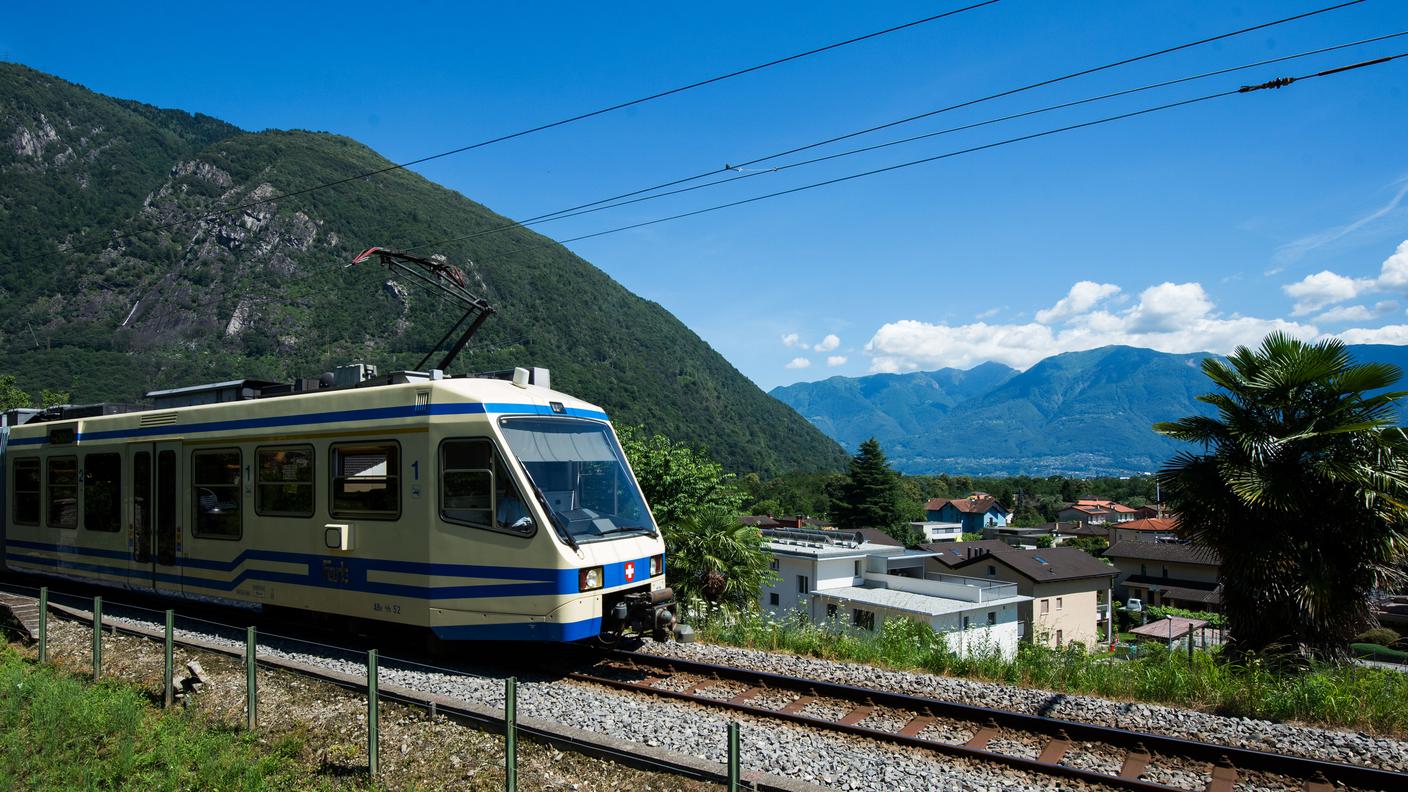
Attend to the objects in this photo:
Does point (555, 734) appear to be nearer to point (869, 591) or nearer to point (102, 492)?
point (102, 492)

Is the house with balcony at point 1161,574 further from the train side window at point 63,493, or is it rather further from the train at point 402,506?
the train side window at point 63,493

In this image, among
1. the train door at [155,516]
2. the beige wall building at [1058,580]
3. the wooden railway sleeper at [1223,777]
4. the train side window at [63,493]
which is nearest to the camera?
the wooden railway sleeper at [1223,777]

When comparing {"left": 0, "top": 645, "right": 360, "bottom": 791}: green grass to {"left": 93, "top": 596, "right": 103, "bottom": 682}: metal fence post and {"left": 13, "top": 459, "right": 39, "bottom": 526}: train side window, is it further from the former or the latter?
{"left": 13, "top": 459, "right": 39, "bottom": 526}: train side window

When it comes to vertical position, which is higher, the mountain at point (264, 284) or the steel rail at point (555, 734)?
the mountain at point (264, 284)

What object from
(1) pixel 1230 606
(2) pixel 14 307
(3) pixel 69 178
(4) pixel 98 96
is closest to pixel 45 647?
(1) pixel 1230 606

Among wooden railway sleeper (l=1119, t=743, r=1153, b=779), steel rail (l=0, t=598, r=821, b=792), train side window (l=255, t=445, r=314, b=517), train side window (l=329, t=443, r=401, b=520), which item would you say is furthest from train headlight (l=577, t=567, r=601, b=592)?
wooden railway sleeper (l=1119, t=743, r=1153, b=779)

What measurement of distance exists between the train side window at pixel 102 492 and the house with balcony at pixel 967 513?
12152 centimetres

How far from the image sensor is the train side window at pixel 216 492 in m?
10.9

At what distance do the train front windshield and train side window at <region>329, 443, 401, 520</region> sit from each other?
172 cm

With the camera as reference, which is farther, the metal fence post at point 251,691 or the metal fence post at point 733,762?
the metal fence post at point 251,691

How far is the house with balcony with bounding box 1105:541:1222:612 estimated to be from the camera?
54641 mm

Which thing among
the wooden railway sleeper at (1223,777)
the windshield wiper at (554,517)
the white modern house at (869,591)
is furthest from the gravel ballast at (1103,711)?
A: the white modern house at (869,591)

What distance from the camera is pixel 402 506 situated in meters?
9.15

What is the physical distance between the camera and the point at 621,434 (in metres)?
19.9
